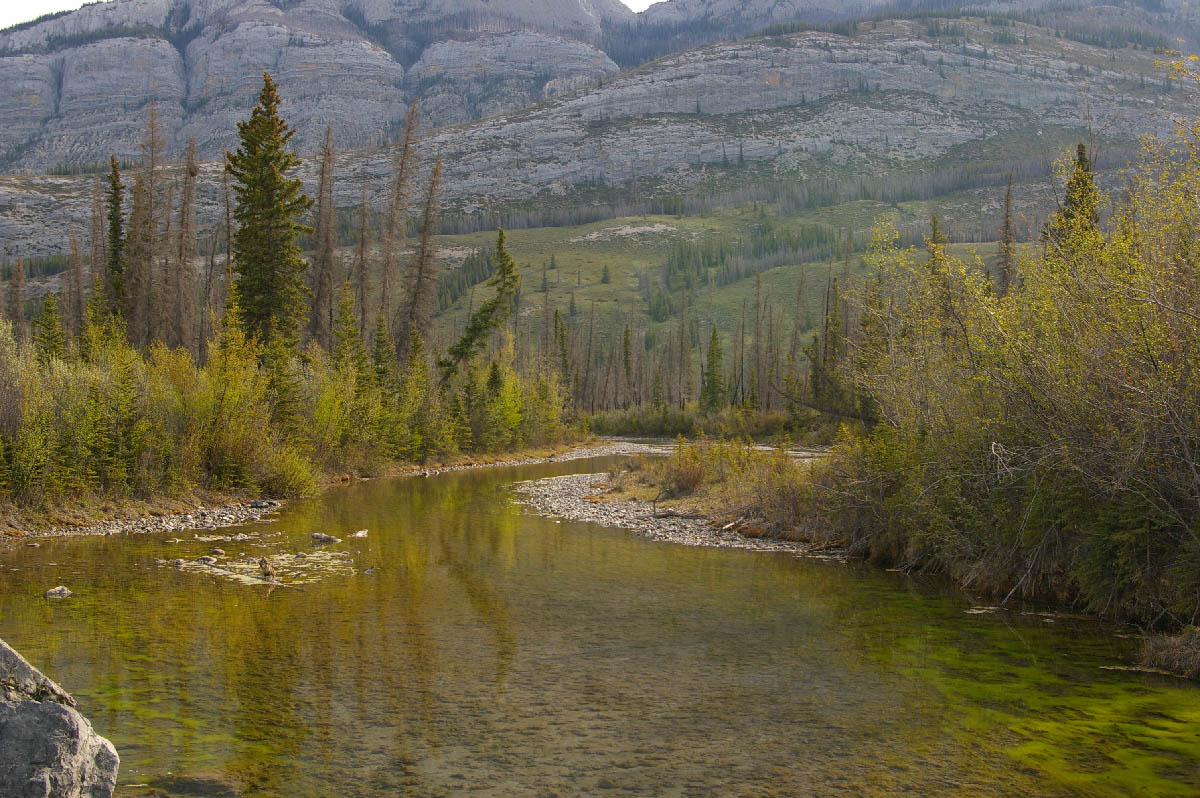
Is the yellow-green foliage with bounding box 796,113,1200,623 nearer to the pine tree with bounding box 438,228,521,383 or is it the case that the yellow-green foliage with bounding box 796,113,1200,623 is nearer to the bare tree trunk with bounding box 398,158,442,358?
the bare tree trunk with bounding box 398,158,442,358

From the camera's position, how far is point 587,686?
31.4 ft

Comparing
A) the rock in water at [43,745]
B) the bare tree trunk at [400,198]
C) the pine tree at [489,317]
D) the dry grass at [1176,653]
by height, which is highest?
the bare tree trunk at [400,198]

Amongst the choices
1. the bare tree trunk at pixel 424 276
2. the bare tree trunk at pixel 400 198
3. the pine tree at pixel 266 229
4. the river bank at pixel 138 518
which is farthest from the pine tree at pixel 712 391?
the river bank at pixel 138 518

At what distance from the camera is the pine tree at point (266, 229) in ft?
113

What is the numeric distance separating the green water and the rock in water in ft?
3.81

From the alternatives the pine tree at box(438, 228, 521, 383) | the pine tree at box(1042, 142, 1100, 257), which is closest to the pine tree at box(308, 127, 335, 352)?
the pine tree at box(438, 228, 521, 383)

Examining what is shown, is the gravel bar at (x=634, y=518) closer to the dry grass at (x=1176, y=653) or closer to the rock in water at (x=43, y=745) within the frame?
the dry grass at (x=1176, y=653)

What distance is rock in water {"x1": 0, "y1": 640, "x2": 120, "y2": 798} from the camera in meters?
5.25

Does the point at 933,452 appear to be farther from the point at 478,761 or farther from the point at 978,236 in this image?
the point at 978,236

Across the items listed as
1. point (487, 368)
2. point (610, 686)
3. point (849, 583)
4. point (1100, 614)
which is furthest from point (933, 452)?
point (487, 368)

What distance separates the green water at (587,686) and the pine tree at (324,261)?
34.7 metres

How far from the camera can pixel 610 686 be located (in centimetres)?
960

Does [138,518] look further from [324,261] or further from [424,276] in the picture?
[324,261]

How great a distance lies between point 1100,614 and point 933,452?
4357 millimetres
